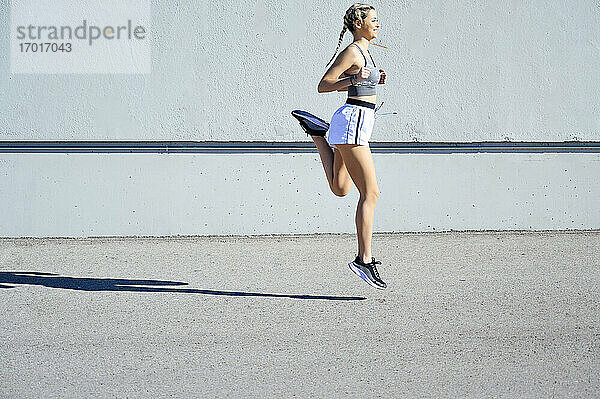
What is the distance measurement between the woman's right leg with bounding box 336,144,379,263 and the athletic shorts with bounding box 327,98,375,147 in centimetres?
6

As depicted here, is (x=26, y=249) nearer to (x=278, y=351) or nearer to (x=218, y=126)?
(x=218, y=126)

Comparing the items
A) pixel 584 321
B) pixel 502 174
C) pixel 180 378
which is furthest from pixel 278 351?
pixel 502 174

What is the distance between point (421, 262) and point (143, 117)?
121 inches

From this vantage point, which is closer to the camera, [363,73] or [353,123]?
[363,73]

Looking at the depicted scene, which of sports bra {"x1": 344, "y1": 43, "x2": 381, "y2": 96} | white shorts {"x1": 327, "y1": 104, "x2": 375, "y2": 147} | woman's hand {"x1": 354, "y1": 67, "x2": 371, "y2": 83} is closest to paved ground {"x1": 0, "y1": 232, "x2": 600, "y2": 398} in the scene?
white shorts {"x1": 327, "y1": 104, "x2": 375, "y2": 147}

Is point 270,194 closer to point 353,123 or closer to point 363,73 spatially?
point 353,123

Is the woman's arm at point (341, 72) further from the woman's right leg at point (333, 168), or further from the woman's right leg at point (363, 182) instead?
the woman's right leg at point (333, 168)

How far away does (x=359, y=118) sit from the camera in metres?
6.40

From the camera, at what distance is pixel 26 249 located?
27.6 feet

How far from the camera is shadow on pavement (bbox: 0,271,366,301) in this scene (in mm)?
6602

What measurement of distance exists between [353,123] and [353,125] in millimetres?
19

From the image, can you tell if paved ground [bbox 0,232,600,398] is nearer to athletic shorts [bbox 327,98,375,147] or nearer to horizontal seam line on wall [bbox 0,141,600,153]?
horizontal seam line on wall [bbox 0,141,600,153]

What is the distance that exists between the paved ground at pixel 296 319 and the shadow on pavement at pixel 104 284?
0.02 metres

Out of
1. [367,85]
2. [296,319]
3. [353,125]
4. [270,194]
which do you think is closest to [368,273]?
[296,319]
